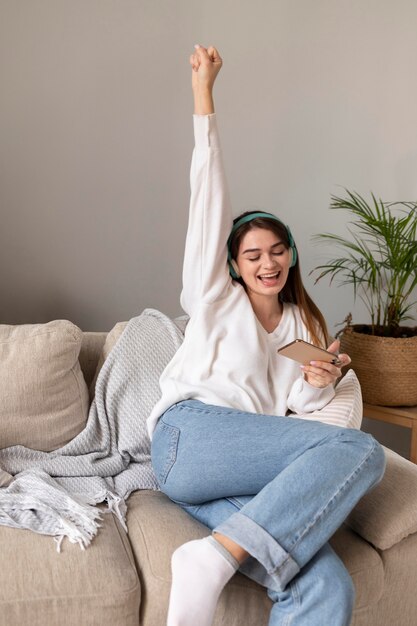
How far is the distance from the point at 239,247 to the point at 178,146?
1271mm

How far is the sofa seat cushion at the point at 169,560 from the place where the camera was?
1561mm

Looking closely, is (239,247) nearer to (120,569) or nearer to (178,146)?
(120,569)

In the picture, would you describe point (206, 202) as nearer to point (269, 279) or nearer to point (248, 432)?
point (269, 279)

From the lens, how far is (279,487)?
153 centimetres

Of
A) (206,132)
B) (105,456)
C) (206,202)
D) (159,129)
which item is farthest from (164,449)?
(159,129)

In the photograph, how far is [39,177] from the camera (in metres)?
3.00

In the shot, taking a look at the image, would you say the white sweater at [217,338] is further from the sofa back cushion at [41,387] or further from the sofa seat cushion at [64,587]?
the sofa seat cushion at [64,587]

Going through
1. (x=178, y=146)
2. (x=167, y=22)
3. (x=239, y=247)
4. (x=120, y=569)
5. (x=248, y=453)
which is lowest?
(x=120, y=569)

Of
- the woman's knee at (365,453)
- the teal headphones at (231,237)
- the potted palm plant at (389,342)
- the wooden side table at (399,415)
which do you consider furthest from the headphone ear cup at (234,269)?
the wooden side table at (399,415)

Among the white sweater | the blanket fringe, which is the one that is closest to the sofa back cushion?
the blanket fringe

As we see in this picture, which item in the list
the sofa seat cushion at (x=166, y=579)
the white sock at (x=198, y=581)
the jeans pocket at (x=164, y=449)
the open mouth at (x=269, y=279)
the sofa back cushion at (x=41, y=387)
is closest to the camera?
the white sock at (x=198, y=581)

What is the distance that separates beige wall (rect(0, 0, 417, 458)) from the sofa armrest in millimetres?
1531

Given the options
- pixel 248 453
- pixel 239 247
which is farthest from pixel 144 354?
pixel 248 453

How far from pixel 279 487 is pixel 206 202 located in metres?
0.70
